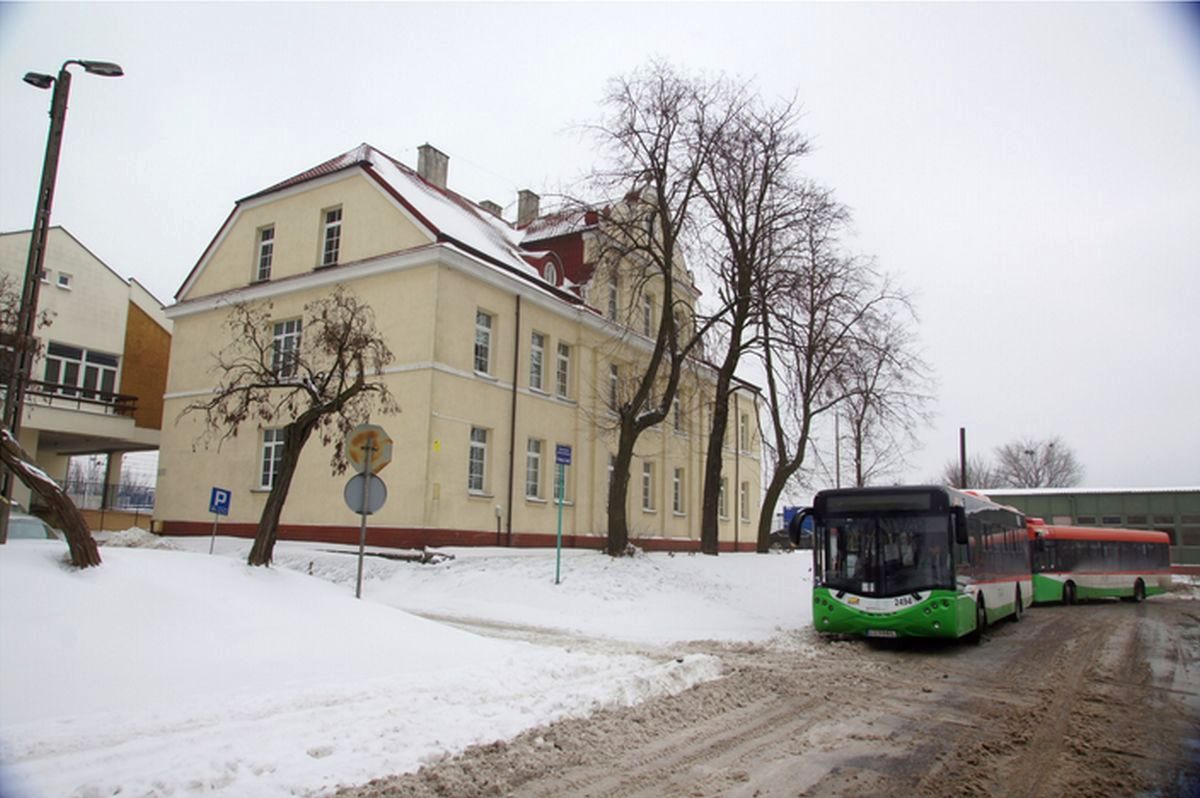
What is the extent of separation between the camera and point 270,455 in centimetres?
2769

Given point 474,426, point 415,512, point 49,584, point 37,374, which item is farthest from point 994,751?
point 37,374

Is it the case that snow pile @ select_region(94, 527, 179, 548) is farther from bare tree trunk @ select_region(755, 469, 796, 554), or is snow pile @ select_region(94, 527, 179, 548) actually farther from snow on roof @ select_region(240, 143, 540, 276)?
bare tree trunk @ select_region(755, 469, 796, 554)

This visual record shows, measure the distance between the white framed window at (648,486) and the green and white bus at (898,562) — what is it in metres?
19.7

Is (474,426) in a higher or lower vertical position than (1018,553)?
higher

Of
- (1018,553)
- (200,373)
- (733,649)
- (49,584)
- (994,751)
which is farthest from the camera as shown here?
(200,373)

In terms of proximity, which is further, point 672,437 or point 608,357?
point 672,437

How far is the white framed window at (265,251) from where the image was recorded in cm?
3033

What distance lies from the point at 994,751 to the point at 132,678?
743 cm

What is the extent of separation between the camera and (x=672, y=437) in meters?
37.3

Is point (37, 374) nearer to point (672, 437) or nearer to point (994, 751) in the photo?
point (672, 437)

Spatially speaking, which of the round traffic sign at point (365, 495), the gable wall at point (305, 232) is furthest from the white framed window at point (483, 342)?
the round traffic sign at point (365, 495)

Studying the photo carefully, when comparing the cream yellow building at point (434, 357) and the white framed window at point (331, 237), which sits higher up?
the white framed window at point (331, 237)

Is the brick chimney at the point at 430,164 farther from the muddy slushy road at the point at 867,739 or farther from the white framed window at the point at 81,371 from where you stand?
the muddy slushy road at the point at 867,739

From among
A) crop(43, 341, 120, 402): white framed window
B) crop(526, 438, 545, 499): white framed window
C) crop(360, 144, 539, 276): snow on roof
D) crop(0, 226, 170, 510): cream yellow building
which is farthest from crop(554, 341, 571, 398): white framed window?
crop(43, 341, 120, 402): white framed window
